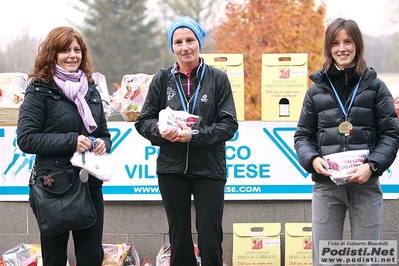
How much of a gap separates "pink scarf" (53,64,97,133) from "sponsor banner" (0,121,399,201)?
55.6 inches

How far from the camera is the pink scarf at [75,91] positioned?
3.36 m

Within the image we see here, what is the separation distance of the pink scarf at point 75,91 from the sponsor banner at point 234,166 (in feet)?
4.63

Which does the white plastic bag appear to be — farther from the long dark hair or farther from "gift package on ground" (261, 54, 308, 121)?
"gift package on ground" (261, 54, 308, 121)

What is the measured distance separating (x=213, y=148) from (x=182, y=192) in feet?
1.01

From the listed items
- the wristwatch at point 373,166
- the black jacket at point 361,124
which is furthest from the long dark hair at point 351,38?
the wristwatch at point 373,166

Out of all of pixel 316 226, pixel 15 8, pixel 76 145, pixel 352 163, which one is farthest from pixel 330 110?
pixel 15 8

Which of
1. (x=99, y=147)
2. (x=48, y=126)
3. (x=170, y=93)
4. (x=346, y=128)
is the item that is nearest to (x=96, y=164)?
(x=99, y=147)

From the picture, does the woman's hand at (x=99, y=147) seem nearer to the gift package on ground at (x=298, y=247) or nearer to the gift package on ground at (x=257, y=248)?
the gift package on ground at (x=257, y=248)

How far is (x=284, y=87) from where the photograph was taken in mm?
4848

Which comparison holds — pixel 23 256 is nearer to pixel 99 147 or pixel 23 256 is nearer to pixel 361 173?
pixel 99 147

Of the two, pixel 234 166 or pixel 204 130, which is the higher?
pixel 204 130

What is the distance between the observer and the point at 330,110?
11.0 feet

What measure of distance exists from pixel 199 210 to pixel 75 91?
96 cm

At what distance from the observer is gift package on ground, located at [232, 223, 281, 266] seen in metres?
4.69
